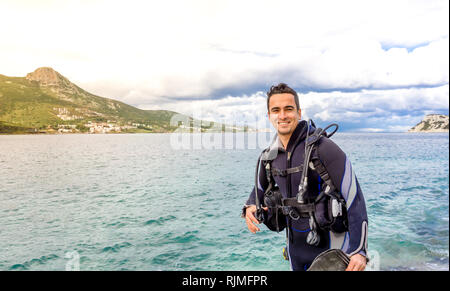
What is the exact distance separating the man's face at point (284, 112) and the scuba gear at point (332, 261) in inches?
66.8

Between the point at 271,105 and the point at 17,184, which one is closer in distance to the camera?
the point at 271,105

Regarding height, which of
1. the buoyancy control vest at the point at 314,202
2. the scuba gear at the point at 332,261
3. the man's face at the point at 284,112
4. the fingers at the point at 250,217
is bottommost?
the scuba gear at the point at 332,261

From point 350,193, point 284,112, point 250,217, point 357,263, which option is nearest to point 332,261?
point 357,263

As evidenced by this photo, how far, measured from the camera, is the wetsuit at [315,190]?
10.3 ft

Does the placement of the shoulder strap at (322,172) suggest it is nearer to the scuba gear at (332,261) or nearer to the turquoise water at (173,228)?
the scuba gear at (332,261)

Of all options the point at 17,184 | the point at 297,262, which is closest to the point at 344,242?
the point at 297,262

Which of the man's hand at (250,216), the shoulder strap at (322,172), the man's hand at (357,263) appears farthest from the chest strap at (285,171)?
the man's hand at (357,263)

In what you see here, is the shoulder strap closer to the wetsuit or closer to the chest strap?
the wetsuit

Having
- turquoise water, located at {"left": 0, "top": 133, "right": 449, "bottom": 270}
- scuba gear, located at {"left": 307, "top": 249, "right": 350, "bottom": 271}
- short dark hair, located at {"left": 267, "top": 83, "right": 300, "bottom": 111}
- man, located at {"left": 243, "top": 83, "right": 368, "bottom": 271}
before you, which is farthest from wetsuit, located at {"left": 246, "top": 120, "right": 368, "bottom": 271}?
turquoise water, located at {"left": 0, "top": 133, "right": 449, "bottom": 270}

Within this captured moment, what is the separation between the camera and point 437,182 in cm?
2773

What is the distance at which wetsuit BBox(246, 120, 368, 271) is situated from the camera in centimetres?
313
